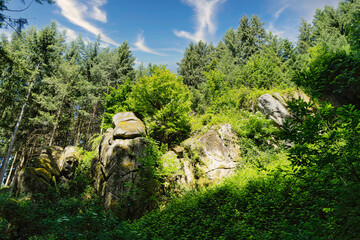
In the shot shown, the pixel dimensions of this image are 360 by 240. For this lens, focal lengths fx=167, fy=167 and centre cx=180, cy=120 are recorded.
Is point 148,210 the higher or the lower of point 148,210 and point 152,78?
the lower

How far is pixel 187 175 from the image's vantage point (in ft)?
37.1

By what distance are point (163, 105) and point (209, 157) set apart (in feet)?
17.9

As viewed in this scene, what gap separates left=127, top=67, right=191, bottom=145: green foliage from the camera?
13.0 meters

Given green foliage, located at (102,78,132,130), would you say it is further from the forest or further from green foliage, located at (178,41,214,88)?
green foliage, located at (178,41,214,88)

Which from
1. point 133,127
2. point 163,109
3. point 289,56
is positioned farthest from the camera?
point 289,56

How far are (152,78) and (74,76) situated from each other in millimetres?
14271

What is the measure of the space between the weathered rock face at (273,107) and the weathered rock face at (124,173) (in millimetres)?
9352

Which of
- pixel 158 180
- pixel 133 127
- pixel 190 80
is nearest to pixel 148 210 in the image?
pixel 158 180

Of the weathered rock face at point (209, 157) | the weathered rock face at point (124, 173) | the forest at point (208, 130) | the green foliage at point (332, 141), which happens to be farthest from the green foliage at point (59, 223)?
the weathered rock face at point (209, 157)

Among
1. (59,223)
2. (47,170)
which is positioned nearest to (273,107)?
(59,223)

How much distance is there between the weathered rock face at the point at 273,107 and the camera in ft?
39.4

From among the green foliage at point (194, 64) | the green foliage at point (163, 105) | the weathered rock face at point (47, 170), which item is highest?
the green foliage at point (194, 64)

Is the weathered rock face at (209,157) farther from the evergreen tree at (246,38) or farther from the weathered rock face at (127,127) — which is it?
the evergreen tree at (246,38)

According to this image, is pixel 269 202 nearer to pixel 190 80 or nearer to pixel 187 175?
pixel 187 175
